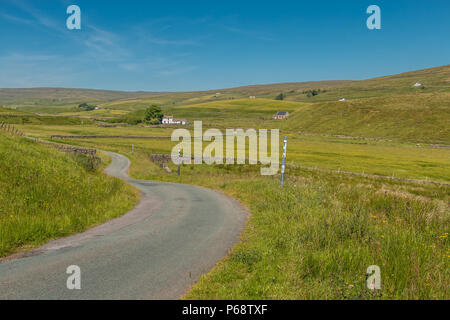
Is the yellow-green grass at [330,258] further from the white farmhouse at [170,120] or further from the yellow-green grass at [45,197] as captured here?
the white farmhouse at [170,120]

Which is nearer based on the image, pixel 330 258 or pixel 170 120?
pixel 330 258

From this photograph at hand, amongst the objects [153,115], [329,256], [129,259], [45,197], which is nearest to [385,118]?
[153,115]

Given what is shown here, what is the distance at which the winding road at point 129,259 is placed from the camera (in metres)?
6.43

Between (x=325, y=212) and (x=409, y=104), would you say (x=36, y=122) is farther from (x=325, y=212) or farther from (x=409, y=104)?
(x=409, y=104)

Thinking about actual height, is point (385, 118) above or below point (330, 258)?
above

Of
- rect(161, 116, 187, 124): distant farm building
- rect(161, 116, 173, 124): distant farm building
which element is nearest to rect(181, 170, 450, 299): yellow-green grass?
rect(161, 116, 187, 124): distant farm building

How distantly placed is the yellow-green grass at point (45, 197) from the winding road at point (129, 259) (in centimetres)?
64

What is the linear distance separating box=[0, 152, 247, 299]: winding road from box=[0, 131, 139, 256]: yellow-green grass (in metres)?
0.64

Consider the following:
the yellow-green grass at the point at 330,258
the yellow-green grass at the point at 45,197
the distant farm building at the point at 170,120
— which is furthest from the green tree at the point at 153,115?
the yellow-green grass at the point at 330,258

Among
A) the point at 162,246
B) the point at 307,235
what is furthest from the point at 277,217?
the point at 162,246

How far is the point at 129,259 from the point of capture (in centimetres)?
824

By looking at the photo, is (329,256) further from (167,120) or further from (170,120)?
(167,120)

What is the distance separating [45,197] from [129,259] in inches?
239
